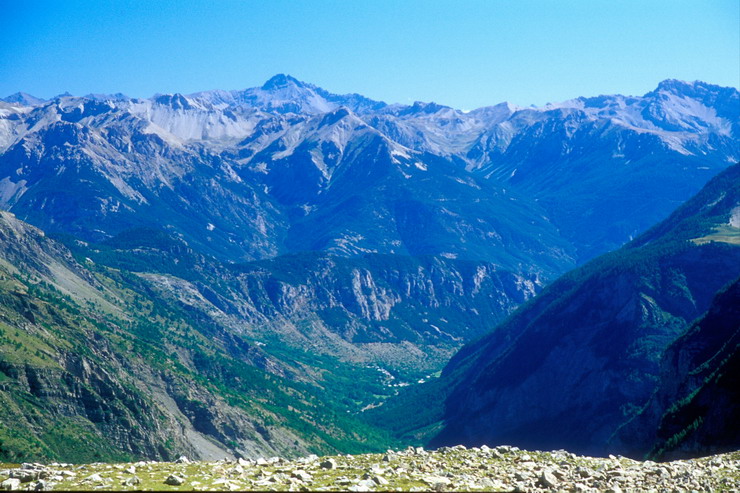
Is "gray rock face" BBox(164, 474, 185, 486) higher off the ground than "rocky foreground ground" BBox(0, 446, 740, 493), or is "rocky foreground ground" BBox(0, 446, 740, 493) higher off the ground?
"gray rock face" BBox(164, 474, 185, 486)

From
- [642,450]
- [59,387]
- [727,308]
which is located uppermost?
[727,308]

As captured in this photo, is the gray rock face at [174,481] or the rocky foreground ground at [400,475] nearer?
the gray rock face at [174,481]

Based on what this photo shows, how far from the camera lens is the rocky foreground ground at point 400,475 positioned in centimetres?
4284

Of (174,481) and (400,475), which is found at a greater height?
(174,481)

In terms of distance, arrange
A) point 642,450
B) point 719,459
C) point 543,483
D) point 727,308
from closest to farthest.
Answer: point 543,483
point 719,459
point 642,450
point 727,308

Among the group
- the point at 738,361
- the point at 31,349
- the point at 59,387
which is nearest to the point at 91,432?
the point at 59,387

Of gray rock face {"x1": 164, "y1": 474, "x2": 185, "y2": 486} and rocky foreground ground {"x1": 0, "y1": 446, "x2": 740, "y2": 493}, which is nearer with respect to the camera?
gray rock face {"x1": 164, "y1": 474, "x2": 185, "y2": 486}

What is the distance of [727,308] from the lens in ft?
621

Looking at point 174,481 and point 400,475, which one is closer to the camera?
point 174,481

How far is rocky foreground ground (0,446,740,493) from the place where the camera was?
42844 millimetres

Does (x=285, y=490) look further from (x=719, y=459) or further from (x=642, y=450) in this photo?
(x=642, y=450)

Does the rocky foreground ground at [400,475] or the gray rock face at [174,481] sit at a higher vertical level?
the gray rock face at [174,481]

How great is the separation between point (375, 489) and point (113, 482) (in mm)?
14304

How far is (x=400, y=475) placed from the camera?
155ft
